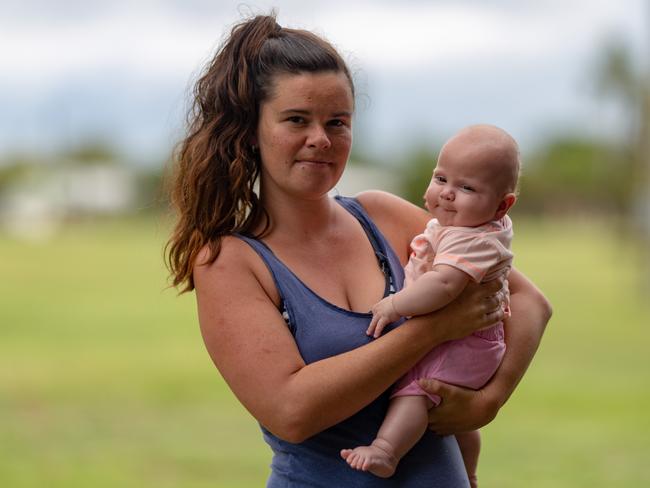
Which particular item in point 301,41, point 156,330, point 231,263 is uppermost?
point 301,41

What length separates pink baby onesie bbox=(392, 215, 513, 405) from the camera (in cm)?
262

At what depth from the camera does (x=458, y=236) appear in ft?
8.66

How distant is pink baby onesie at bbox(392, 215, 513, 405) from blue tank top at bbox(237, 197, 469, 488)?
97 mm

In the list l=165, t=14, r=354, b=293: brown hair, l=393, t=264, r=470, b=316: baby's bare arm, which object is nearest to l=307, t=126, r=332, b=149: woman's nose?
l=165, t=14, r=354, b=293: brown hair

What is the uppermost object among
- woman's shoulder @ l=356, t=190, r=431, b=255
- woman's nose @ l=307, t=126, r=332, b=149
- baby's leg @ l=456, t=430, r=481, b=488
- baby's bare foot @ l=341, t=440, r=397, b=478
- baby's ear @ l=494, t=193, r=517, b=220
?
woman's nose @ l=307, t=126, r=332, b=149

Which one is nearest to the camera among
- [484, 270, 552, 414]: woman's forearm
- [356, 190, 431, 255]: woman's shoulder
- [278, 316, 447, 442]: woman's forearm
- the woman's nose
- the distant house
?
[278, 316, 447, 442]: woman's forearm

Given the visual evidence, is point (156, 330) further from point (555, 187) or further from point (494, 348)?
point (555, 187)

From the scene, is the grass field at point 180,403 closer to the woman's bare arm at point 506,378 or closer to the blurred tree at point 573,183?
the woman's bare arm at point 506,378

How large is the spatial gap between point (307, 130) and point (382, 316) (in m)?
0.46

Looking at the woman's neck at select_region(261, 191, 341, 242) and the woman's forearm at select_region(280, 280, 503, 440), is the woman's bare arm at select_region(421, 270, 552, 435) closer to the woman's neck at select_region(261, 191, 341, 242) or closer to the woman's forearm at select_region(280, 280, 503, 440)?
the woman's forearm at select_region(280, 280, 503, 440)

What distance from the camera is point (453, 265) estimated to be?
102 inches

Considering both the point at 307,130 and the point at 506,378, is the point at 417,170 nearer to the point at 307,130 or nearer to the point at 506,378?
the point at 506,378

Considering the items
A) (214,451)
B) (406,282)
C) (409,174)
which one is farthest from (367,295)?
(409,174)

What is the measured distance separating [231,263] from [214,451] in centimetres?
710
